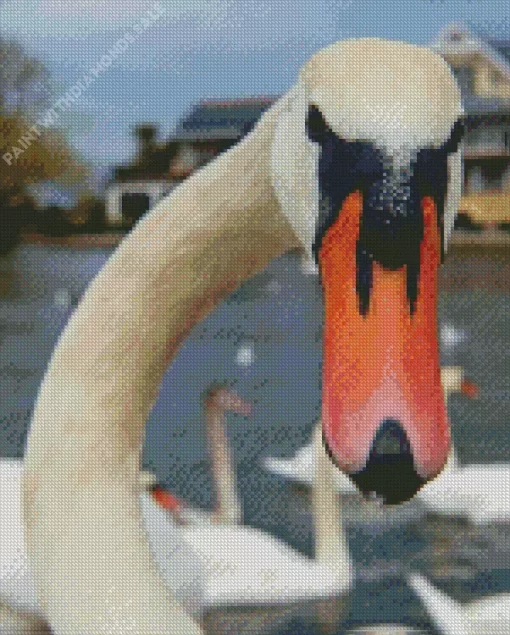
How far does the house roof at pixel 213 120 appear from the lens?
12.7ft

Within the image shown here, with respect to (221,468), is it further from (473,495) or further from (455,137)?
(455,137)

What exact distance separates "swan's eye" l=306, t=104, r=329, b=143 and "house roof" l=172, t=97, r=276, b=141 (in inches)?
120

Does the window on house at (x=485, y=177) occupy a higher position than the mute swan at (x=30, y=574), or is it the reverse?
the mute swan at (x=30, y=574)

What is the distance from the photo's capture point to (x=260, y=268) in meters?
0.78

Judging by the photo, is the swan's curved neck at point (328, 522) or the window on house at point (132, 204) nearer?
the swan's curved neck at point (328, 522)

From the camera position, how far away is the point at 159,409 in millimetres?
3482

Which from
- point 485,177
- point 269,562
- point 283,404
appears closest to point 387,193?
point 269,562

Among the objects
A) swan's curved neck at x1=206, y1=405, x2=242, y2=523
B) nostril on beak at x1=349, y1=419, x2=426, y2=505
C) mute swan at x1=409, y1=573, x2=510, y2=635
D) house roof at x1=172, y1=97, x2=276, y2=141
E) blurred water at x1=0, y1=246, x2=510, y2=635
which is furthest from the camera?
house roof at x1=172, y1=97, x2=276, y2=141

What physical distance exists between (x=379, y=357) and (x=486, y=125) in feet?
14.0

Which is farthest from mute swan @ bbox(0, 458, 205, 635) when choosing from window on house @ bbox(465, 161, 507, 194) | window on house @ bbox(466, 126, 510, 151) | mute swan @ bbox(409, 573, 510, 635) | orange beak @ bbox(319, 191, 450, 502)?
window on house @ bbox(465, 161, 507, 194)

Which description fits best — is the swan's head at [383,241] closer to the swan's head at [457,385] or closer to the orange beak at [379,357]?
the orange beak at [379,357]

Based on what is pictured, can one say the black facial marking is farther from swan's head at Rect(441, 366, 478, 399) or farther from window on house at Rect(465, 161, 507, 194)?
window on house at Rect(465, 161, 507, 194)

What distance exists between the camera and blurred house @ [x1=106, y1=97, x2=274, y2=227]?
3.88m

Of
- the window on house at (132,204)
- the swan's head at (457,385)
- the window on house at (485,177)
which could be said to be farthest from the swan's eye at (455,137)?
the window on house at (485,177)
